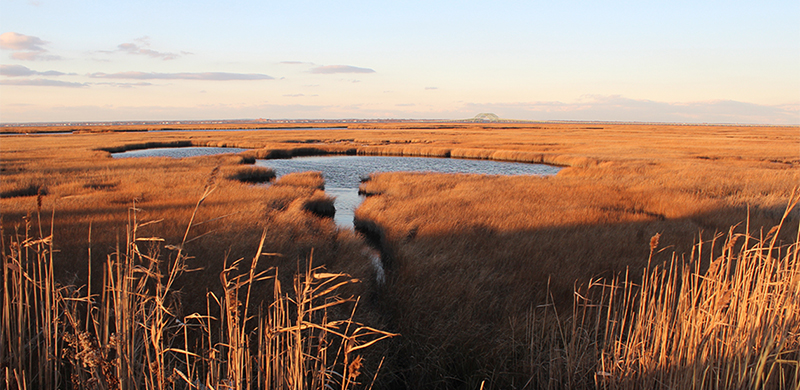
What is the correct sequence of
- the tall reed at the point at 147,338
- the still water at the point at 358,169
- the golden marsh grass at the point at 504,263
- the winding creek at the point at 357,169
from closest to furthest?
Result: the tall reed at the point at 147,338 → the golden marsh grass at the point at 504,263 → the winding creek at the point at 357,169 → the still water at the point at 358,169

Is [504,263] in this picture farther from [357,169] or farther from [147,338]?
[357,169]

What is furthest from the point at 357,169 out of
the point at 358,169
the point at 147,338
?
the point at 147,338

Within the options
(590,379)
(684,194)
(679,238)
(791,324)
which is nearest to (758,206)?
(684,194)

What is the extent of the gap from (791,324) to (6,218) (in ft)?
45.8

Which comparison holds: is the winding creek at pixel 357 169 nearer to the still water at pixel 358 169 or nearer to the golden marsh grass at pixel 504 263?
the still water at pixel 358 169

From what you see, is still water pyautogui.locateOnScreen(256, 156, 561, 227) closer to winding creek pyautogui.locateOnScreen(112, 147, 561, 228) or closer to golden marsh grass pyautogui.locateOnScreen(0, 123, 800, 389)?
winding creek pyautogui.locateOnScreen(112, 147, 561, 228)

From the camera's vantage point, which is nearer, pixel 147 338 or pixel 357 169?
pixel 147 338

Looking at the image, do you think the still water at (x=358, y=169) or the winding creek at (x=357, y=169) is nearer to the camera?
the winding creek at (x=357, y=169)

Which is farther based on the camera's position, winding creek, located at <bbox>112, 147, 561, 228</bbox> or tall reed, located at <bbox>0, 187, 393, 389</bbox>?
winding creek, located at <bbox>112, 147, 561, 228</bbox>

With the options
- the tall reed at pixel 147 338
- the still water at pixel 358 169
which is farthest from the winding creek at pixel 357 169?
the tall reed at pixel 147 338

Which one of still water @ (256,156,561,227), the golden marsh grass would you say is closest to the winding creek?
still water @ (256,156,561,227)

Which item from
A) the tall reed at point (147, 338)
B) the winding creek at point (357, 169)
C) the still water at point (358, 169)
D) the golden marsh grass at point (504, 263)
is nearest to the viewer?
the tall reed at point (147, 338)

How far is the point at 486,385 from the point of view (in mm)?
4562

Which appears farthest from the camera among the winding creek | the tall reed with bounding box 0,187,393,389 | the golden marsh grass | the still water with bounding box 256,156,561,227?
the still water with bounding box 256,156,561,227
